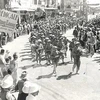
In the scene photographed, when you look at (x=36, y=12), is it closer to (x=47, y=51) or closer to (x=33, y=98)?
(x=47, y=51)

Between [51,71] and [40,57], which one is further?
[40,57]

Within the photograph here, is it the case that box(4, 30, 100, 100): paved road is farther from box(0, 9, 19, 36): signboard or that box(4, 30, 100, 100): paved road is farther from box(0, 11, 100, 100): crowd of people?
box(0, 9, 19, 36): signboard

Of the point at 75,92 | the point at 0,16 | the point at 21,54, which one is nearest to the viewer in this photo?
the point at 75,92

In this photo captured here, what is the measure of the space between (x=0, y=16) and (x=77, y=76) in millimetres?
6048

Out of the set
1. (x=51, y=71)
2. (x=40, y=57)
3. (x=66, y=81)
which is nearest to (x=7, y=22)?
(x=40, y=57)

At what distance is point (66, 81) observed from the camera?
12070 mm

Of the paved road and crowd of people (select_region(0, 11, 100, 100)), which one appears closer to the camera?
crowd of people (select_region(0, 11, 100, 100))

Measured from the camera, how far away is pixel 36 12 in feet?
150

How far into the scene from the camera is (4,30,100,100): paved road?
10.3m

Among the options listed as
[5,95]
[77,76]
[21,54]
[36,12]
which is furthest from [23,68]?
[36,12]

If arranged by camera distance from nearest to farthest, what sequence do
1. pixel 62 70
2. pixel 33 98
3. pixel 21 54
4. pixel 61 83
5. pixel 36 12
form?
pixel 33 98 → pixel 61 83 → pixel 62 70 → pixel 21 54 → pixel 36 12

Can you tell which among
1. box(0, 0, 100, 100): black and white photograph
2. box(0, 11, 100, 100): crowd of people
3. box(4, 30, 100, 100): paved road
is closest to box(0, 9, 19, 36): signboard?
box(0, 0, 100, 100): black and white photograph

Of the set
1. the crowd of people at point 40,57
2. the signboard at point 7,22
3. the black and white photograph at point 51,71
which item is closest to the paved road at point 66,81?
the black and white photograph at point 51,71

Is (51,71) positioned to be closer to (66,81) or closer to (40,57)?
(40,57)
